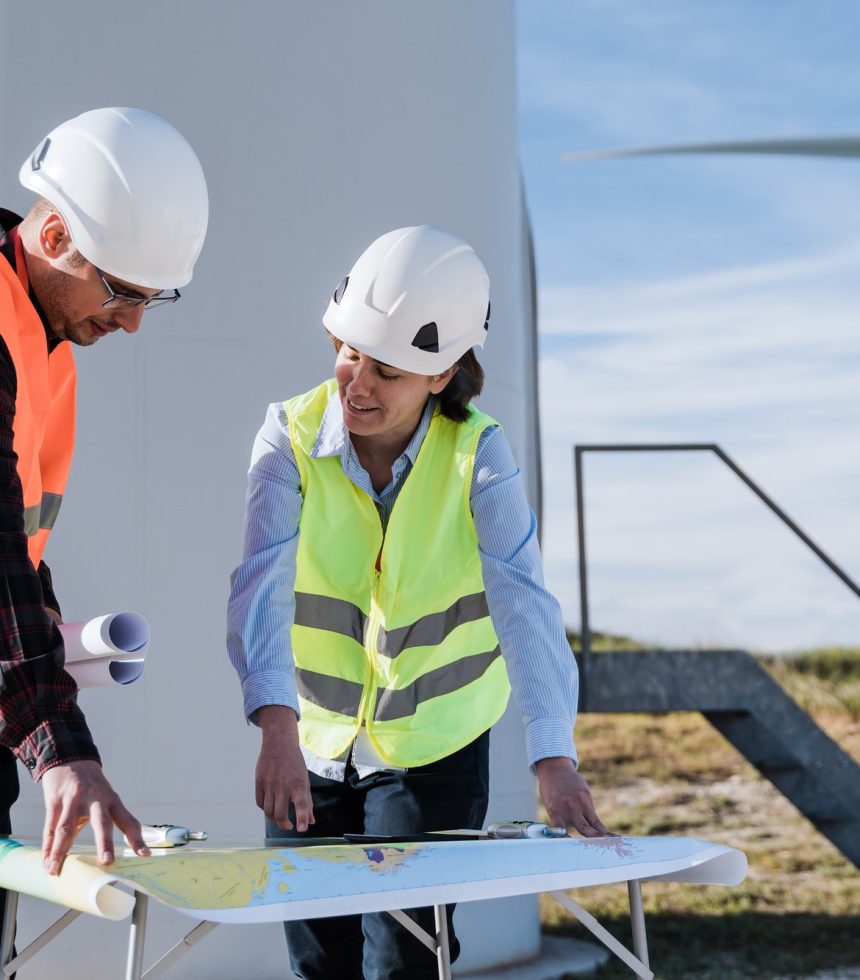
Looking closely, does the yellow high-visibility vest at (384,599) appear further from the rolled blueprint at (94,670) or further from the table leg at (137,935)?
the table leg at (137,935)

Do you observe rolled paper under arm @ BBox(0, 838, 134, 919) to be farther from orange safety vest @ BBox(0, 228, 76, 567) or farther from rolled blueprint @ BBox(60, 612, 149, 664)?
orange safety vest @ BBox(0, 228, 76, 567)

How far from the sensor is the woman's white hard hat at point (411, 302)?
103 inches

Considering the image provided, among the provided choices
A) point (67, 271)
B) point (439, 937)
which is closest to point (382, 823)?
point (439, 937)

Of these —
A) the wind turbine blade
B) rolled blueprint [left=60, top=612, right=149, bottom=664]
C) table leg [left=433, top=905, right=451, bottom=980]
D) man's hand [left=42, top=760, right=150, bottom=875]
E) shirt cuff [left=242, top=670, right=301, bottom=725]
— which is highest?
the wind turbine blade

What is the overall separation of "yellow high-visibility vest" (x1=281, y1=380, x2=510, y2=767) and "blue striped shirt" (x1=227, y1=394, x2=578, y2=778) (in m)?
0.03

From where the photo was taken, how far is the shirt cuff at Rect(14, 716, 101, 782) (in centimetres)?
174

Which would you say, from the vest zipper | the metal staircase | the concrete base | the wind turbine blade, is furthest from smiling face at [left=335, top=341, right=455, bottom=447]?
the metal staircase

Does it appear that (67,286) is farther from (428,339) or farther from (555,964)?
(555,964)

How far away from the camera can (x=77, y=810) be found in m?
1.70

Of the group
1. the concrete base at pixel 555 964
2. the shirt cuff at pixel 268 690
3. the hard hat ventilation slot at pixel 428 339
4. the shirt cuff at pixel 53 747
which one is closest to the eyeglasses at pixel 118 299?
the hard hat ventilation slot at pixel 428 339

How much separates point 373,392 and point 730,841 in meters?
11.1

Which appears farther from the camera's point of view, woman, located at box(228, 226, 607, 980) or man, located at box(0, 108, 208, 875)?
woman, located at box(228, 226, 607, 980)

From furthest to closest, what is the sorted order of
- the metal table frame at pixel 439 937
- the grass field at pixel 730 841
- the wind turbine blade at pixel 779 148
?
the grass field at pixel 730 841, the wind turbine blade at pixel 779 148, the metal table frame at pixel 439 937

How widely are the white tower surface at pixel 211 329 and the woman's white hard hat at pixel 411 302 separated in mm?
2249
